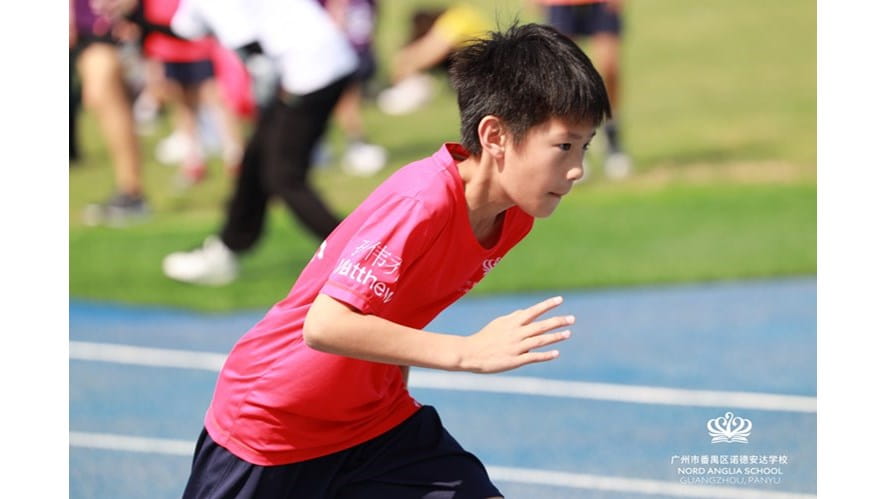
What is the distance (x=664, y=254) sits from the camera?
29.0 ft

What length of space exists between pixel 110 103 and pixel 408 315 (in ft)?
22.1

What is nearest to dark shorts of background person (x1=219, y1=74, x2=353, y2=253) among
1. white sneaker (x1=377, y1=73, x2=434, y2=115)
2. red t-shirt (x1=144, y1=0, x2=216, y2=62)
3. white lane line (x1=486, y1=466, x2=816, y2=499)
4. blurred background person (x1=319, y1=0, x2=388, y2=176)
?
white lane line (x1=486, y1=466, x2=816, y2=499)

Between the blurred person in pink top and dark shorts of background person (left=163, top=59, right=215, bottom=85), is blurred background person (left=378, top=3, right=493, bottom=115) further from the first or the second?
the blurred person in pink top

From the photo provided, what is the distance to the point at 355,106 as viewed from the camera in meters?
11.6

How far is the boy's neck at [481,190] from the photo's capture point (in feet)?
11.3

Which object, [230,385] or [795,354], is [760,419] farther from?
[230,385]

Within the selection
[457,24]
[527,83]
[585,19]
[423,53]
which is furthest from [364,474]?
[423,53]

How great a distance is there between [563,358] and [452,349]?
411cm

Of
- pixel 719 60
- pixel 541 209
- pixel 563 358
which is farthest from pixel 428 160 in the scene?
pixel 719 60

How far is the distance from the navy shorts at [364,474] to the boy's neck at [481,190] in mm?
645

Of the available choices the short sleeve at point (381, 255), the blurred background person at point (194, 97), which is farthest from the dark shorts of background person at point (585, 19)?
the short sleeve at point (381, 255)

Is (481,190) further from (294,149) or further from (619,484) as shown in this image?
(294,149)

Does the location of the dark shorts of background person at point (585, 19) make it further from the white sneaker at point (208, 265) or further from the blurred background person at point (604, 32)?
the white sneaker at point (208, 265)

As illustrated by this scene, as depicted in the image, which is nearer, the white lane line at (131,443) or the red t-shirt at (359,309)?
the red t-shirt at (359,309)
